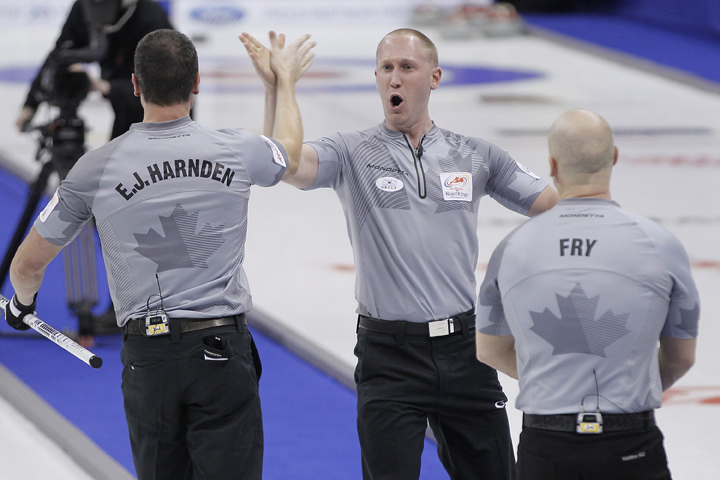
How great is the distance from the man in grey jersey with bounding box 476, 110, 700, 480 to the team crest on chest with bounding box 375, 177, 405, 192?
84 cm

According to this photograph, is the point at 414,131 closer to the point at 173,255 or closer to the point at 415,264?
the point at 415,264

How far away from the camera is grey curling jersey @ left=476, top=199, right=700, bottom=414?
254 cm

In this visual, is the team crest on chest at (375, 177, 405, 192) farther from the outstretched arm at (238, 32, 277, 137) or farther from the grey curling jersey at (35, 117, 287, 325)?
the grey curling jersey at (35, 117, 287, 325)

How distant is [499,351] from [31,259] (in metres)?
1.41

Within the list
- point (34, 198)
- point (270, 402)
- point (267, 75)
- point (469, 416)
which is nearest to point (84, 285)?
point (34, 198)

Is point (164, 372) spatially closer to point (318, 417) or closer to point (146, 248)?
point (146, 248)

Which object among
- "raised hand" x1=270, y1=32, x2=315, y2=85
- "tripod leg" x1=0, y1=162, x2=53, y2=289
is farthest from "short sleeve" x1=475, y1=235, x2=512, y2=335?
"tripod leg" x1=0, y1=162, x2=53, y2=289

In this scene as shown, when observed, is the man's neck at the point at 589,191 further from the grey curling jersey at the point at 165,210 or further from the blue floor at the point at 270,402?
the blue floor at the point at 270,402

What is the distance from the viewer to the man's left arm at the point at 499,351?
2.80m

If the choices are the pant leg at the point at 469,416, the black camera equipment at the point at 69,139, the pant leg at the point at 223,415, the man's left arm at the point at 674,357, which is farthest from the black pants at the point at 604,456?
the black camera equipment at the point at 69,139

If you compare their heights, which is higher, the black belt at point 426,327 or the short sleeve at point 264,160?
the short sleeve at point 264,160

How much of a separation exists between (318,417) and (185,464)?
1.77 meters

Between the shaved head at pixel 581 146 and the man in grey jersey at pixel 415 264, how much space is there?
84 cm

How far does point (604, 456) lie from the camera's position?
2.57m
